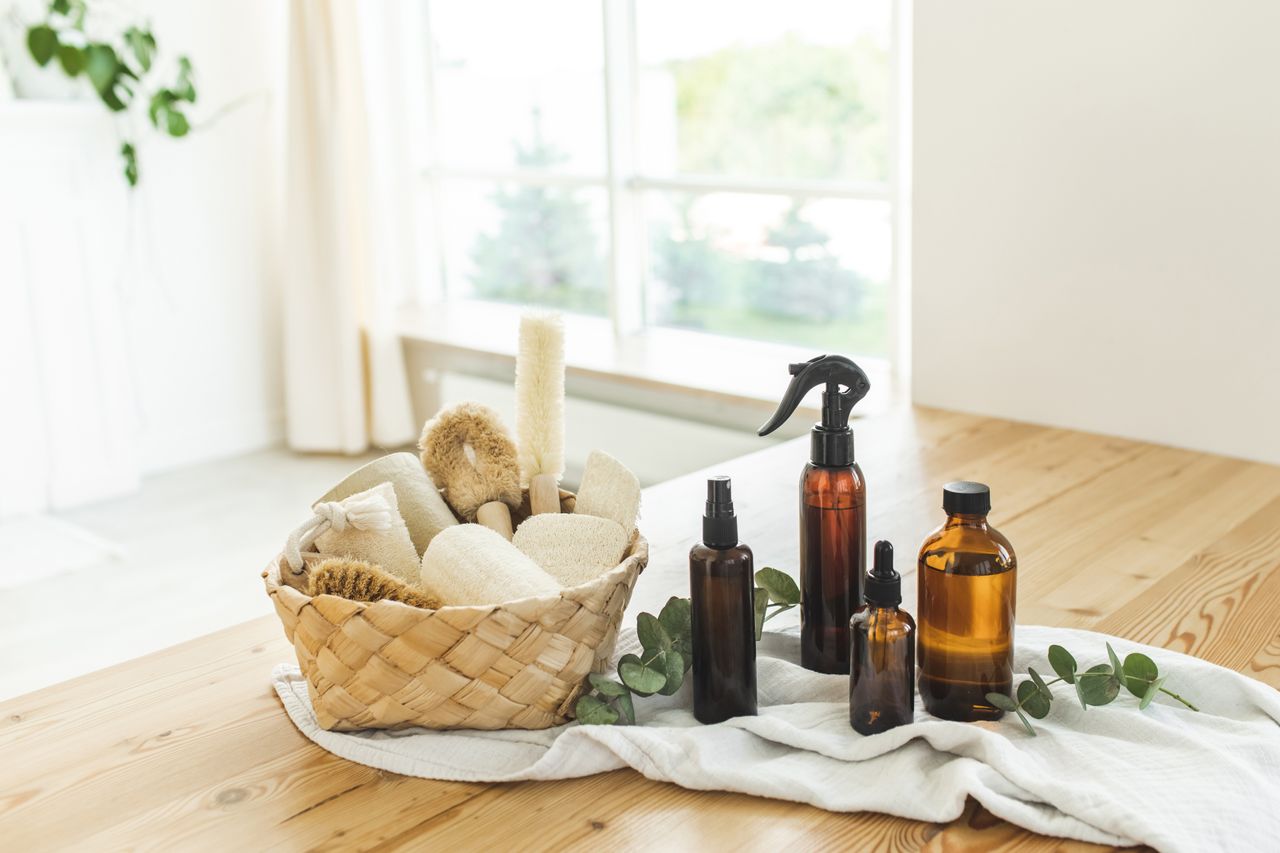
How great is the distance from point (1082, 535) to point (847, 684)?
21.7 inches

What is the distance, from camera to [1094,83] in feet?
5.52

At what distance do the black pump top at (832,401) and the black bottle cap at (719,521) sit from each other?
8 cm

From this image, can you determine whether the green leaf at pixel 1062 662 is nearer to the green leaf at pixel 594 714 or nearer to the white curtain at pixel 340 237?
the green leaf at pixel 594 714

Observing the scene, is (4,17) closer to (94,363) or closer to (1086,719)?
(94,363)

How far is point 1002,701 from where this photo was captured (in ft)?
2.83

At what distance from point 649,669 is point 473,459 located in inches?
9.6

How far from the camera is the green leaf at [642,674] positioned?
2.79 ft

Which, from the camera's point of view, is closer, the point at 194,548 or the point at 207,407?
the point at 194,548

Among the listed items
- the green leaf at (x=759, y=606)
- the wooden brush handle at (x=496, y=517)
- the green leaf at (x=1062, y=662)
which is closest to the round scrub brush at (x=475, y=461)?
the wooden brush handle at (x=496, y=517)

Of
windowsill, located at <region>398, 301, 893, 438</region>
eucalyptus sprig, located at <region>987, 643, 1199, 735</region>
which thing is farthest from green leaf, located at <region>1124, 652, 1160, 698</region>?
windowsill, located at <region>398, 301, 893, 438</region>

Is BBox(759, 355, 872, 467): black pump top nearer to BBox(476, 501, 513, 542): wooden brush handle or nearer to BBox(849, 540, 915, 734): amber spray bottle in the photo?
BBox(849, 540, 915, 734): amber spray bottle

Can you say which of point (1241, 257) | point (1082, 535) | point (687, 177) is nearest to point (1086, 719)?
point (1082, 535)

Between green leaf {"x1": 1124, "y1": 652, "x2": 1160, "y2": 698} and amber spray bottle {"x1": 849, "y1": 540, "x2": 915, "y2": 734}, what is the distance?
161 mm

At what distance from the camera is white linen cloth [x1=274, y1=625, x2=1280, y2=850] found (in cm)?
77
